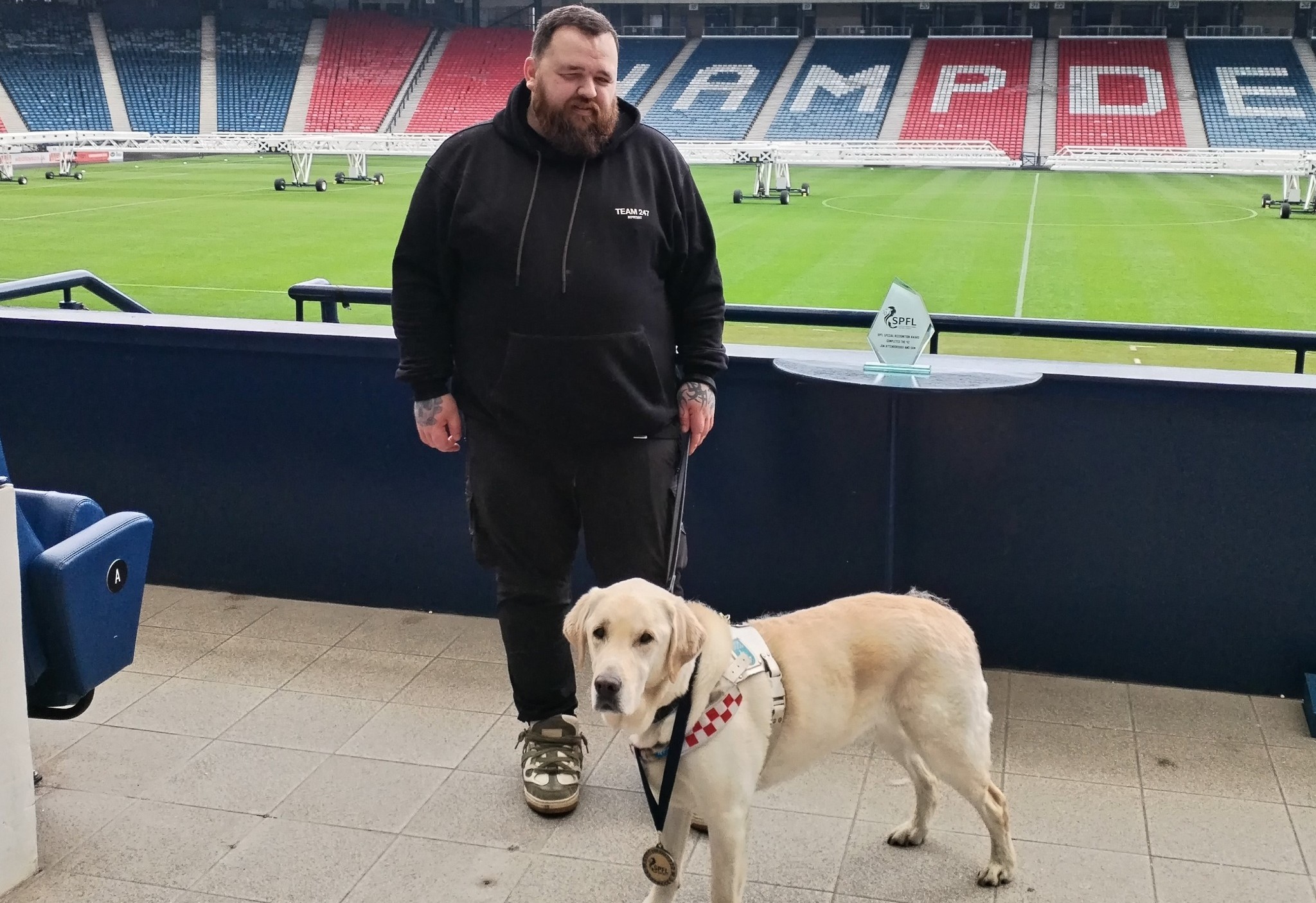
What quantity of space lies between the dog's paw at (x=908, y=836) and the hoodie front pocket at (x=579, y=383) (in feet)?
3.69

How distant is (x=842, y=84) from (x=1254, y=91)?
12.5 m

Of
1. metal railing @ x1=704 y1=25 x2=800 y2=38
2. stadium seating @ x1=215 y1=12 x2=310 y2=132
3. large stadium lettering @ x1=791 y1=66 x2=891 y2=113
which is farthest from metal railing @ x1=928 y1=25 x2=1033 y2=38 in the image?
stadium seating @ x1=215 y1=12 x2=310 y2=132

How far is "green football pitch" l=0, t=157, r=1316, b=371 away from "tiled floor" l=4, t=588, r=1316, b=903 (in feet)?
22.7

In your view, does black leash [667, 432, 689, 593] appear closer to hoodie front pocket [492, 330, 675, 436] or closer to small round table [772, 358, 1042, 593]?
hoodie front pocket [492, 330, 675, 436]

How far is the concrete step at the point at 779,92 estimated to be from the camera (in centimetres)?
3988

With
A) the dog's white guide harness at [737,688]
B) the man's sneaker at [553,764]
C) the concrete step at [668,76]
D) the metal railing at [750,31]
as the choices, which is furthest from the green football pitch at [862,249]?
the metal railing at [750,31]

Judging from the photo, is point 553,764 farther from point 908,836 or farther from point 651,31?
point 651,31

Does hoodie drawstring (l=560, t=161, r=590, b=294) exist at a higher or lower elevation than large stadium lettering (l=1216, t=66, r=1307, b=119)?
higher

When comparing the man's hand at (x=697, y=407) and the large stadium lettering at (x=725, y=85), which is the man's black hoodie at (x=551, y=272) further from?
the large stadium lettering at (x=725, y=85)

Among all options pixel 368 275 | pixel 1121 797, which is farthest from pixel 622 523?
pixel 368 275

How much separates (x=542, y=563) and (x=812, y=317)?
190 cm

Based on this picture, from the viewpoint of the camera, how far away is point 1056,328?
4301 millimetres

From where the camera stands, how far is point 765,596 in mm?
4145

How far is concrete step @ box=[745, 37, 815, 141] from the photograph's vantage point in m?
39.9
